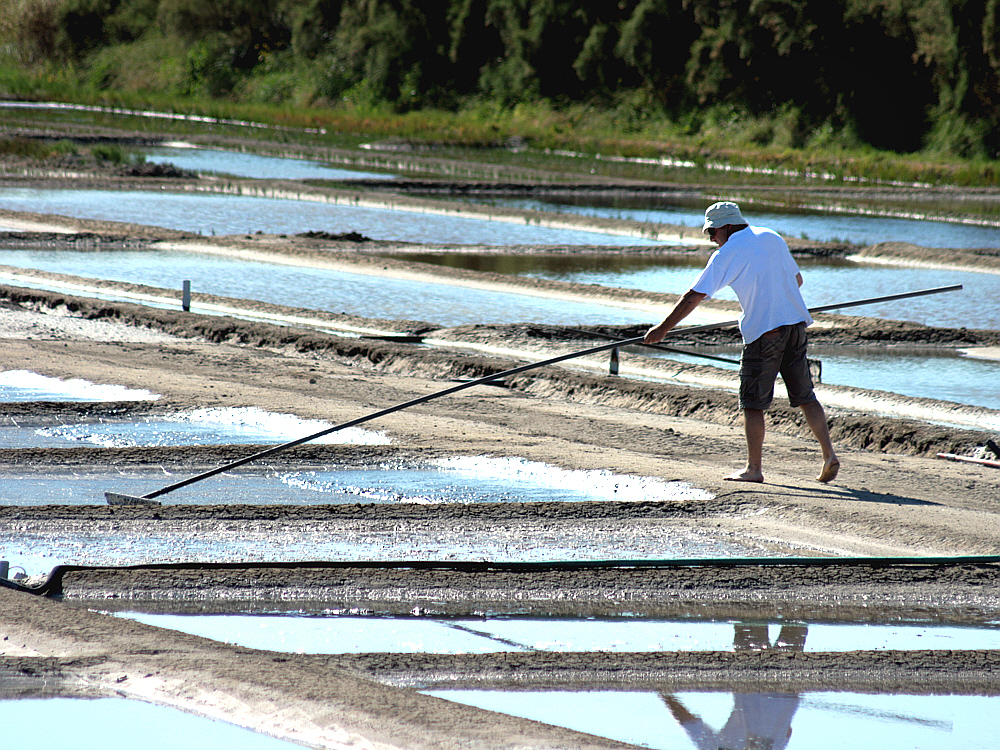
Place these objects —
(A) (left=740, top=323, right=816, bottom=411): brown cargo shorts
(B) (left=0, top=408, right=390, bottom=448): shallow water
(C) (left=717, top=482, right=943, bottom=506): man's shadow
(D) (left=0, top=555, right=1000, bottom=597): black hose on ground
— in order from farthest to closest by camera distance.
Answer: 1. (B) (left=0, top=408, right=390, bottom=448): shallow water
2. (C) (left=717, top=482, right=943, bottom=506): man's shadow
3. (A) (left=740, top=323, right=816, bottom=411): brown cargo shorts
4. (D) (left=0, top=555, right=1000, bottom=597): black hose on ground

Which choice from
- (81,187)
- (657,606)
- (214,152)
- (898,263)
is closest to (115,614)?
(657,606)

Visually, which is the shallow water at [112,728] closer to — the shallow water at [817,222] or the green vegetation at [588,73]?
the shallow water at [817,222]

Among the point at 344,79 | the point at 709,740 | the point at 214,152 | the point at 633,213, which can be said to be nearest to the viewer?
the point at 709,740

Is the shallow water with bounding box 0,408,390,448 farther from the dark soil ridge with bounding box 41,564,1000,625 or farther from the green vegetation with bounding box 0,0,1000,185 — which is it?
the green vegetation with bounding box 0,0,1000,185

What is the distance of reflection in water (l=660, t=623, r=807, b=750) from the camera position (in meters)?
3.70

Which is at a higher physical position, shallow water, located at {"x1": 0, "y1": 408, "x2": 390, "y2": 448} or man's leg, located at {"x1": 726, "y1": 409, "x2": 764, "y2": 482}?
man's leg, located at {"x1": 726, "y1": 409, "x2": 764, "y2": 482}

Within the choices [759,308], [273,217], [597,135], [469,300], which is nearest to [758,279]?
[759,308]

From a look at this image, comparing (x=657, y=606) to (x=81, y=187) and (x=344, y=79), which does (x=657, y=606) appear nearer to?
(x=81, y=187)

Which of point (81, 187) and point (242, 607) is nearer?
point (242, 607)

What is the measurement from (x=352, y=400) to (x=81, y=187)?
17.9 metres

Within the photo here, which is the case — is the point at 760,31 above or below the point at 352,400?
above

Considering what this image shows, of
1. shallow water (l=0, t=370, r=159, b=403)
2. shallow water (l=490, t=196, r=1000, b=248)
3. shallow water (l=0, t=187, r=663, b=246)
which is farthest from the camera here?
shallow water (l=490, t=196, r=1000, b=248)

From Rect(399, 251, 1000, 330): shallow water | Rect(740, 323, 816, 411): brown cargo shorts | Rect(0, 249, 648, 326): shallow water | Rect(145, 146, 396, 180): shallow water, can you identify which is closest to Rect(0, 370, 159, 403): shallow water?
Rect(0, 249, 648, 326): shallow water

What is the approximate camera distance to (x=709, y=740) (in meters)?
3.71
